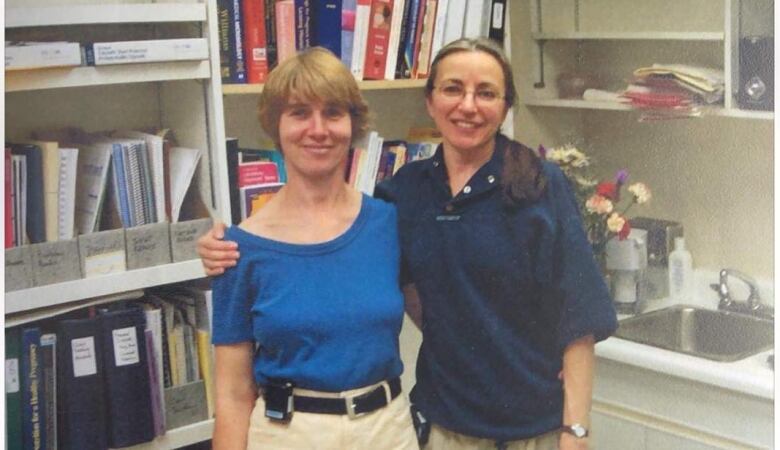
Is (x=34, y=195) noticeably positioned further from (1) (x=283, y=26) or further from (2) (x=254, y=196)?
(1) (x=283, y=26)

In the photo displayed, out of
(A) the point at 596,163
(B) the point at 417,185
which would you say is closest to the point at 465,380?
(B) the point at 417,185

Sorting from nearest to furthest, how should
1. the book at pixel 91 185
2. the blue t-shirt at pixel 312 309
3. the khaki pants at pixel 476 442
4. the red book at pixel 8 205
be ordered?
the blue t-shirt at pixel 312 309
the khaki pants at pixel 476 442
the red book at pixel 8 205
the book at pixel 91 185

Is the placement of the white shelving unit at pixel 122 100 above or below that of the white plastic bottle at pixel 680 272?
above

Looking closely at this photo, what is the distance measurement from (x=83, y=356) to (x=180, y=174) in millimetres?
285

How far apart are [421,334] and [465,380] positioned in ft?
0.26

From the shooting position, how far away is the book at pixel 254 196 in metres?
1.49

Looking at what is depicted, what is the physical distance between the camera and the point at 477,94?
110 cm

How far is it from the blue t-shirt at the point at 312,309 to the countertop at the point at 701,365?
2.23ft

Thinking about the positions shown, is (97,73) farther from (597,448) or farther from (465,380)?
(597,448)

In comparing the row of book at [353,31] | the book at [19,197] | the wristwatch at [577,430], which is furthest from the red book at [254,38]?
the wristwatch at [577,430]

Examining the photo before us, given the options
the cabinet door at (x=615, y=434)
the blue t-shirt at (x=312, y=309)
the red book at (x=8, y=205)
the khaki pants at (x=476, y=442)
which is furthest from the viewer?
the cabinet door at (x=615, y=434)

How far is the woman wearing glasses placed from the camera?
109cm

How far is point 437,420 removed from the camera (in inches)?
45.8

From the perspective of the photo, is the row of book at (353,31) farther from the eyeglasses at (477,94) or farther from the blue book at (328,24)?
the eyeglasses at (477,94)
